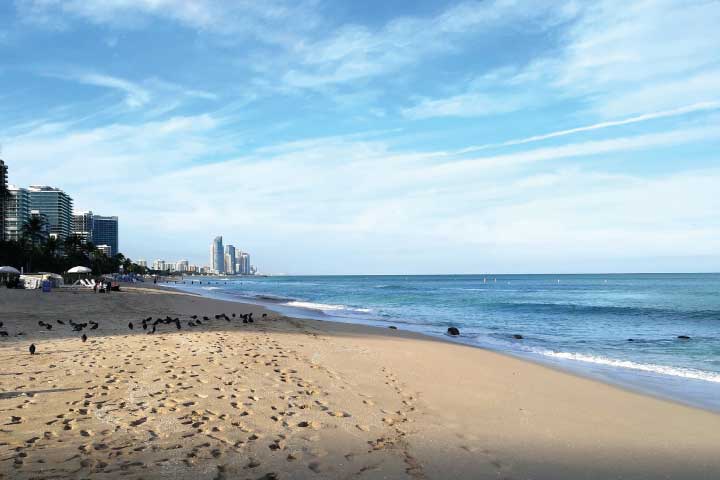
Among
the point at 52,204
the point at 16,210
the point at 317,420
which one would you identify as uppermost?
the point at 52,204

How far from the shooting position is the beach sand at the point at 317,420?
4453 mm

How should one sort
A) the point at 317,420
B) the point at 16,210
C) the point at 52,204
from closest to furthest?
the point at 317,420, the point at 16,210, the point at 52,204

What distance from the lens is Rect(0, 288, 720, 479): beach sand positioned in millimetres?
4453

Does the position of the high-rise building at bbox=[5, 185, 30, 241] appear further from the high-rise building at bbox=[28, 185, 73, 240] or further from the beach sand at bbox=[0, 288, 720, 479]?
the beach sand at bbox=[0, 288, 720, 479]

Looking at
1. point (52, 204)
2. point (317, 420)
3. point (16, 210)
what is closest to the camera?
point (317, 420)

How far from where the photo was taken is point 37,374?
7695 mm

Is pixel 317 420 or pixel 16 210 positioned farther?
pixel 16 210

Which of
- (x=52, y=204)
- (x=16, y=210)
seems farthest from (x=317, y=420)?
(x=52, y=204)

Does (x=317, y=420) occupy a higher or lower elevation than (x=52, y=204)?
lower

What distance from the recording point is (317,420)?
19.3ft

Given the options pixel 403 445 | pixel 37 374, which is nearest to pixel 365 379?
pixel 403 445

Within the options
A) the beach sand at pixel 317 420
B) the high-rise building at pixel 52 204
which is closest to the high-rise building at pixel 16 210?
the high-rise building at pixel 52 204

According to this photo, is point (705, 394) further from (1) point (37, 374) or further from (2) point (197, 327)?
(2) point (197, 327)

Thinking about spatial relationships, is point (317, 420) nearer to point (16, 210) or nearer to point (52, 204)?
point (16, 210)
